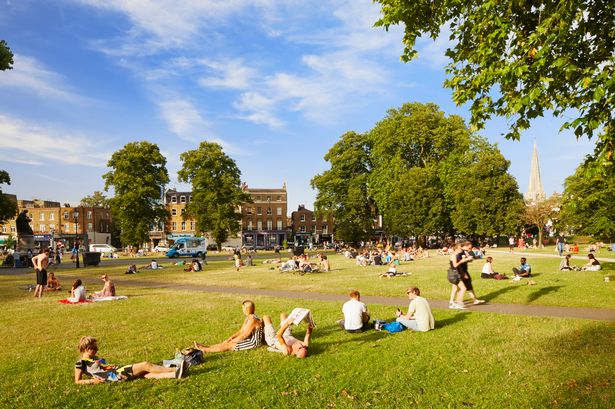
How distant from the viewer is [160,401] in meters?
6.18

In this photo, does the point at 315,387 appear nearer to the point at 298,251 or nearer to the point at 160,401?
the point at 160,401

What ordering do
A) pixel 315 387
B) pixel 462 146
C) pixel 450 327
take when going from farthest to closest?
pixel 462 146 → pixel 450 327 → pixel 315 387

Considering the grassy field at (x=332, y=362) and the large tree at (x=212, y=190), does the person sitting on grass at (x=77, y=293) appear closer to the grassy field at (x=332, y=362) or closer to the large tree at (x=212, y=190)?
the grassy field at (x=332, y=362)

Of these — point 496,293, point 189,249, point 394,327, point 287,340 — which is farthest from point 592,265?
point 189,249

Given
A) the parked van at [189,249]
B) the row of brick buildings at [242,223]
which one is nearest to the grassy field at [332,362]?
the parked van at [189,249]

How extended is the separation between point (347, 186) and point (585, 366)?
55529 mm

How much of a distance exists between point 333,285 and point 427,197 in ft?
127

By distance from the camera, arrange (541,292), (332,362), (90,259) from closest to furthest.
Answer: (332,362)
(541,292)
(90,259)

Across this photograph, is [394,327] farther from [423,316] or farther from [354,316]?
[354,316]

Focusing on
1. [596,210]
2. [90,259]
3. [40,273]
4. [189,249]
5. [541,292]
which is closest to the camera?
[541,292]

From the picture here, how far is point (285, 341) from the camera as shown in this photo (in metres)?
8.55

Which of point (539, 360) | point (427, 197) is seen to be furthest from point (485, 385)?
point (427, 197)

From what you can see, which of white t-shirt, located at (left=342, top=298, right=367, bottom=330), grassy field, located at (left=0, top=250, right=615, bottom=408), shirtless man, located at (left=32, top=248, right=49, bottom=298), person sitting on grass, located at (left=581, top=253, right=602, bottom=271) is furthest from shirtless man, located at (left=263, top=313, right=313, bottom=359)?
person sitting on grass, located at (left=581, top=253, right=602, bottom=271)

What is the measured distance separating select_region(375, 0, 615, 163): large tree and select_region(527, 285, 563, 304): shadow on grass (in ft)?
19.0
